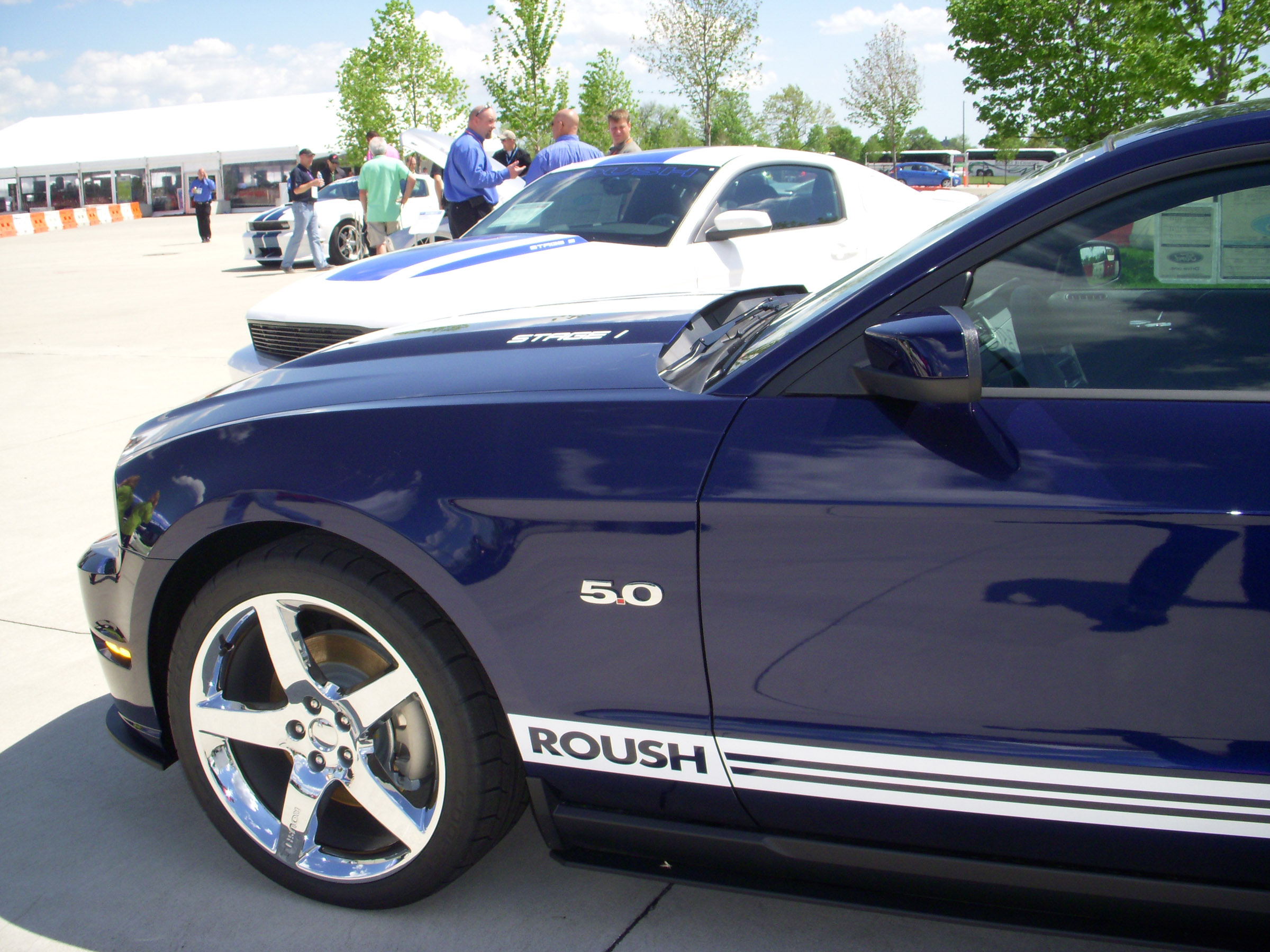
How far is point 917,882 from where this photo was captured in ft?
5.21

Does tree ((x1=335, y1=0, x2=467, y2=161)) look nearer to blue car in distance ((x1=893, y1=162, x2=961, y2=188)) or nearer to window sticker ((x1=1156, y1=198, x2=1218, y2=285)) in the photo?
blue car in distance ((x1=893, y1=162, x2=961, y2=188))

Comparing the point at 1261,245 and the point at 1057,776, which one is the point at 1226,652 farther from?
the point at 1261,245

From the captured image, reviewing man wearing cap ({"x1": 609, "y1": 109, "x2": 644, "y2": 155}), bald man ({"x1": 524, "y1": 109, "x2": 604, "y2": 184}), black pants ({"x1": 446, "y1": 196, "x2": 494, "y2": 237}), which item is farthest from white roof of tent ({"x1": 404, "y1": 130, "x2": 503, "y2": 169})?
black pants ({"x1": 446, "y1": 196, "x2": 494, "y2": 237})

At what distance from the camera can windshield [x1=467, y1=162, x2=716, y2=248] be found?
5234 millimetres

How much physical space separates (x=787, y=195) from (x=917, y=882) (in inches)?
186

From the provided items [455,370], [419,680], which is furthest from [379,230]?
[419,680]

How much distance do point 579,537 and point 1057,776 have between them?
0.81m

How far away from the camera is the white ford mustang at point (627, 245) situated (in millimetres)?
4684

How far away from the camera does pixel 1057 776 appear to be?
4.81ft

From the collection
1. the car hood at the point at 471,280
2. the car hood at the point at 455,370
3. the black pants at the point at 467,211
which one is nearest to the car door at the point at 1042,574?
the car hood at the point at 455,370

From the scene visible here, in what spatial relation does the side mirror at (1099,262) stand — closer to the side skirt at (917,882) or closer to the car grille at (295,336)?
the side skirt at (917,882)

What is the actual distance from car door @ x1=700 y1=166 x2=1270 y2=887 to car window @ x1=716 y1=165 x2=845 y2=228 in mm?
3939

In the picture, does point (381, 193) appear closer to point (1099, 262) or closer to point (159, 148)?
point (1099, 262)

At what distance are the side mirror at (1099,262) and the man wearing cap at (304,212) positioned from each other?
551 inches
